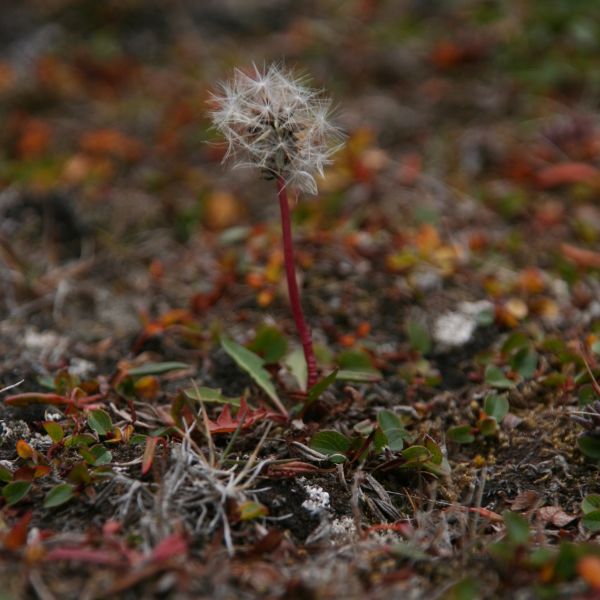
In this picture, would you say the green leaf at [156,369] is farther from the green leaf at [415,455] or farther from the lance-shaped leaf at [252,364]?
the green leaf at [415,455]

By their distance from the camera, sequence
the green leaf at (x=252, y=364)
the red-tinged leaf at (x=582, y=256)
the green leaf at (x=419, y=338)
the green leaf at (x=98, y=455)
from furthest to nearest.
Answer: the red-tinged leaf at (x=582, y=256)
the green leaf at (x=419, y=338)
the green leaf at (x=252, y=364)
the green leaf at (x=98, y=455)

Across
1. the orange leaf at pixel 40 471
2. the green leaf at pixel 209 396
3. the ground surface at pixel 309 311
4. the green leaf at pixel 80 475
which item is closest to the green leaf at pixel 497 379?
the ground surface at pixel 309 311

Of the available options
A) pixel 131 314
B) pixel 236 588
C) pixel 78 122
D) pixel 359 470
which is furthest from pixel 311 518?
pixel 78 122

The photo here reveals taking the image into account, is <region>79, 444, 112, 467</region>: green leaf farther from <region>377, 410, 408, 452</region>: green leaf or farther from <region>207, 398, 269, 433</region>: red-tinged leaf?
<region>377, 410, 408, 452</region>: green leaf

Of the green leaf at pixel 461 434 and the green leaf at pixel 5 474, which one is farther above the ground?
the green leaf at pixel 5 474

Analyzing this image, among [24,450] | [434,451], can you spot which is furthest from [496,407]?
[24,450]

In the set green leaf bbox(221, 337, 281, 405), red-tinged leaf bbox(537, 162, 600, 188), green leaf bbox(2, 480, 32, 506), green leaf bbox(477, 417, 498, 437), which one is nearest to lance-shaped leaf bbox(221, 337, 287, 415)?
green leaf bbox(221, 337, 281, 405)

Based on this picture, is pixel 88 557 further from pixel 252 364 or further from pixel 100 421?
pixel 252 364
